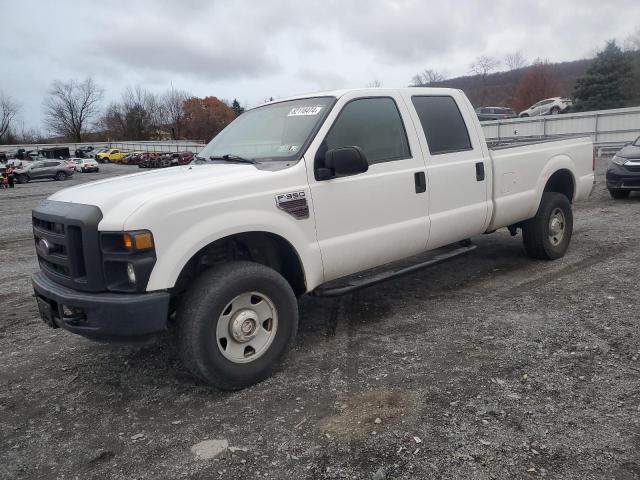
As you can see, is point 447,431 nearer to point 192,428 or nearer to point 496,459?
point 496,459

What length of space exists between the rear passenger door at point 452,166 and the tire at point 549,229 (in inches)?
41.9

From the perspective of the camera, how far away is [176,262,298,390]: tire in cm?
321

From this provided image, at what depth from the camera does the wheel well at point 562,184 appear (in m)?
6.29

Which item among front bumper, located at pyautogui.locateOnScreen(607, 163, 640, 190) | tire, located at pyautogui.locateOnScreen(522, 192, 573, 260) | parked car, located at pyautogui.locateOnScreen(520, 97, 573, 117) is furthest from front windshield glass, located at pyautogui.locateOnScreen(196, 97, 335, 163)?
parked car, located at pyautogui.locateOnScreen(520, 97, 573, 117)

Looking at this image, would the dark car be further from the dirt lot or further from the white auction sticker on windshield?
the white auction sticker on windshield

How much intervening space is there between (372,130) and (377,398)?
2183 mm

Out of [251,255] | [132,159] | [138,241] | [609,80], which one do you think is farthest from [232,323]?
[132,159]

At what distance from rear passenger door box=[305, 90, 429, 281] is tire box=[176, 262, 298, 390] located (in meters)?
0.56

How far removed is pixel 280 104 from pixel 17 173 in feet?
113

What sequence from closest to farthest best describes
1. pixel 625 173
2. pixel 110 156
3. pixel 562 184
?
pixel 562 184
pixel 625 173
pixel 110 156

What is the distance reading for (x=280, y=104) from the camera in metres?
4.65

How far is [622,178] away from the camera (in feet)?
34.3

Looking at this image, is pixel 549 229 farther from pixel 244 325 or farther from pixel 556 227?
pixel 244 325

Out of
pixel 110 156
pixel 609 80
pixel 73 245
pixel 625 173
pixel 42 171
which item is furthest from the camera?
pixel 110 156
